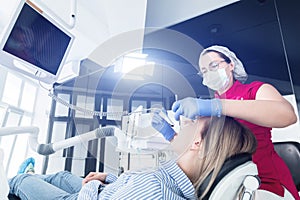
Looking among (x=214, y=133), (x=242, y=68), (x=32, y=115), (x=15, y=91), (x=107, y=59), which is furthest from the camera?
(x=32, y=115)

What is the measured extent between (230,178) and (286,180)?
57cm

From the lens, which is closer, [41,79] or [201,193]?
[201,193]

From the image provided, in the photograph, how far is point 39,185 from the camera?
1.09 metres

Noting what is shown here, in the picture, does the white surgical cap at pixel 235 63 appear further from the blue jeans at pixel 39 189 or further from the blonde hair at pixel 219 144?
the blue jeans at pixel 39 189

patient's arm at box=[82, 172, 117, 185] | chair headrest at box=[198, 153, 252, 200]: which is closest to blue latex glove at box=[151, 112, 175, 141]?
chair headrest at box=[198, 153, 252, 200]

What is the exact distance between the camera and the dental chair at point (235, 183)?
0.55 metres

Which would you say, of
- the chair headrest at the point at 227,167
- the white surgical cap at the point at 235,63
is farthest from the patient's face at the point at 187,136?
the white surgical cap at the point at 235,63

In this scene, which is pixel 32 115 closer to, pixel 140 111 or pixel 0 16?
pixel 0 16

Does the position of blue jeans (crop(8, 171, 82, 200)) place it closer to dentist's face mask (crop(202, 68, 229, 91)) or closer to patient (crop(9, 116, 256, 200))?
A: patient (crop(9, 116, 256, 200))

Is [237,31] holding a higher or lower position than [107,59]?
higher

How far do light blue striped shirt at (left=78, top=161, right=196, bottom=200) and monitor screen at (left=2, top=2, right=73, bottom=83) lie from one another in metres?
0.58

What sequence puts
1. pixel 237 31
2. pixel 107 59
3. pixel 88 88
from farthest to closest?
pixel 88 88, pixel 237 31, pixel 107 59

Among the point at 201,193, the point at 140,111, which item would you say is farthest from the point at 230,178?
the point at 140,111

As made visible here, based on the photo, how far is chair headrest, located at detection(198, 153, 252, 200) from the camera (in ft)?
1.95
